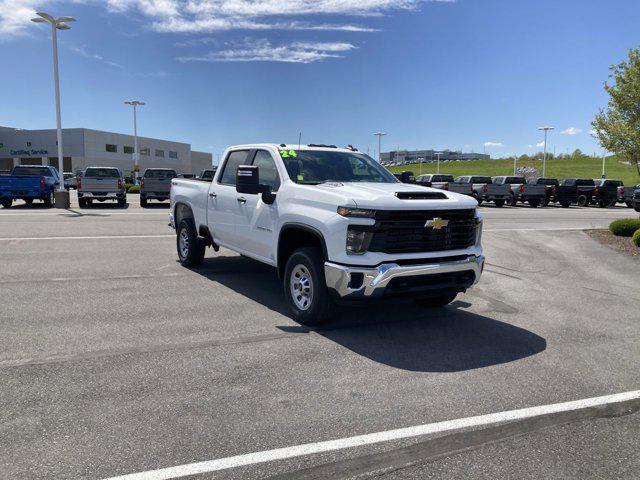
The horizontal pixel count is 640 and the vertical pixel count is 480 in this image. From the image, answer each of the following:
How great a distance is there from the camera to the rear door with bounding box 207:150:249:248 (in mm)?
7238

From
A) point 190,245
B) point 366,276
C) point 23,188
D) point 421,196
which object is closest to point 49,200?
point 23,188

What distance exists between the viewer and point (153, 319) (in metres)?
5.87

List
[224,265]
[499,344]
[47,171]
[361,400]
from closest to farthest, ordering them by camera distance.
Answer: [361,400]
[499,344]
[224,265]
[47,171]

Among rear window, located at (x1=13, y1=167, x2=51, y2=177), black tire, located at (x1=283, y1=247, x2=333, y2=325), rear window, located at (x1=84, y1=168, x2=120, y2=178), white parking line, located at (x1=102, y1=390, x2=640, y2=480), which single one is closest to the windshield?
black tire, located at (x1=283, y1=247, x2=333, y2=325)

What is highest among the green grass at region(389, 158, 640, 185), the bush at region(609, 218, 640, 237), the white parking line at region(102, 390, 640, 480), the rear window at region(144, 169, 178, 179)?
the green grass at region(389, 158, 640, 185)

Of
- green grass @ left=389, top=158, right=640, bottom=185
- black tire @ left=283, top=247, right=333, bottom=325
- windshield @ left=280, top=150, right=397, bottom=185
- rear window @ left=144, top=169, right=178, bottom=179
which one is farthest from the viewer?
green grass @ left=389, top=158, right=640, bottom=185

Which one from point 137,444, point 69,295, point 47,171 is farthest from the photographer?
point 47,171

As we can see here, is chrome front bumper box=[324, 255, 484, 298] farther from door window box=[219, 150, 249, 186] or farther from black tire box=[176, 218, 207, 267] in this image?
black tire box=[176, 218, 207, 267]

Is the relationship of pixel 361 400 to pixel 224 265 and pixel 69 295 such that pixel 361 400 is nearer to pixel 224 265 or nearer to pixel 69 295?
pixel 69 295

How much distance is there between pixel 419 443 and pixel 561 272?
7.51 m

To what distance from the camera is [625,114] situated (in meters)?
17.2

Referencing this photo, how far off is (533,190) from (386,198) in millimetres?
30599

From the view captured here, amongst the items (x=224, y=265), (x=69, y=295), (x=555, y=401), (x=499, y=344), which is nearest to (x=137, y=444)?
(x=555, y=401)

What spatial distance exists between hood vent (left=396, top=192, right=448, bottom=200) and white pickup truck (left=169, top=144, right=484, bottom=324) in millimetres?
12
